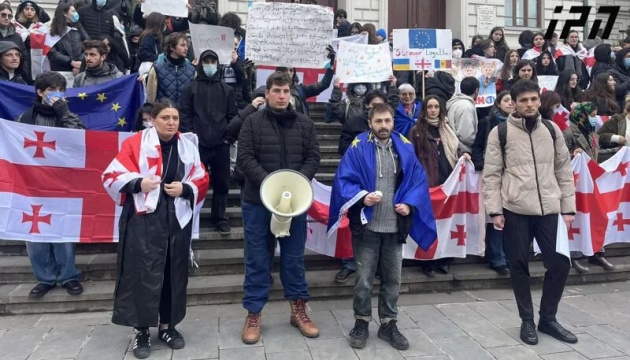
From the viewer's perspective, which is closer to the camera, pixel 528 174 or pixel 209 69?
pixel 528 174

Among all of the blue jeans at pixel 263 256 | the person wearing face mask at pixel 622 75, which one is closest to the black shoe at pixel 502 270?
the blue jeans at pixel 263 256

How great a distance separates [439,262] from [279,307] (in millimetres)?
1960

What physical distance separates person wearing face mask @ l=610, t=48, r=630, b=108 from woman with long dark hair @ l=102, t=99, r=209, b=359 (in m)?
7.66

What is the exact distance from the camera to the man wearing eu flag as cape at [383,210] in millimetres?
4246

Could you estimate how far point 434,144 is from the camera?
227 inches

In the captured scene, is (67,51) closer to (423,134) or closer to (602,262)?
(423,134)

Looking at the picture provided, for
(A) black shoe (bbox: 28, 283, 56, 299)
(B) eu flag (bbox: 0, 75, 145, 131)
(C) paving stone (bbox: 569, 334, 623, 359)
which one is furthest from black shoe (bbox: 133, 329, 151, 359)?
(C) paving stone (bbox: 569, 334, 623, 359)

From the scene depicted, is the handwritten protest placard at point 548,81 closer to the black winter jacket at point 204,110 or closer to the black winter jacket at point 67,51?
the black winter jacket at point 204,110

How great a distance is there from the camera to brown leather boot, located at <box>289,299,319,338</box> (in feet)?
14.7

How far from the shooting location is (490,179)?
15.0 feet

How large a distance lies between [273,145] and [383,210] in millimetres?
1054

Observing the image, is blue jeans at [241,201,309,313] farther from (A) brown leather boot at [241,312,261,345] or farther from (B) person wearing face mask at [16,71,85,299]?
(B) person wearing face mask at [16,71,85,299]

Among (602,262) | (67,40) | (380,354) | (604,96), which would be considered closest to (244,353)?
(380,354)

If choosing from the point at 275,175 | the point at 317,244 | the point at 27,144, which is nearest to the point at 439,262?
the point at 317,244
